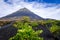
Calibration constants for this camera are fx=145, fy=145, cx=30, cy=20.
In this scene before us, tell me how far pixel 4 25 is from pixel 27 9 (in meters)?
0.51

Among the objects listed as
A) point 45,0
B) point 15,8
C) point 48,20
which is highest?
point 45,0

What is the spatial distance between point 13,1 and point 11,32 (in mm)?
570

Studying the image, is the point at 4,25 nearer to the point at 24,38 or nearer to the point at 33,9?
the point at 33,9

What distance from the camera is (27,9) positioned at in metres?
2.69

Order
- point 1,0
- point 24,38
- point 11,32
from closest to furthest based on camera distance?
point 24,38 → point 11,32 → point 1,0

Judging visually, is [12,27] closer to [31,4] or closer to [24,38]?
[31,4]

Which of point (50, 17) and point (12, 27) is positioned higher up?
point (50, 17)

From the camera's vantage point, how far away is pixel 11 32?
2396mm

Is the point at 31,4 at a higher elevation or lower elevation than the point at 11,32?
higher

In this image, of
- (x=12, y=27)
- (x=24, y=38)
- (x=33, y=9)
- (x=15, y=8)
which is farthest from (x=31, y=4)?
(x=24, y=38)

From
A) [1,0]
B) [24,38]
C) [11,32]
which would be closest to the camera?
[24,38]

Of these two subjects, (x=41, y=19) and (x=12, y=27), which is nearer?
(x=12, y=27)

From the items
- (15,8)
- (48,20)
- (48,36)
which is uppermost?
(15,8)

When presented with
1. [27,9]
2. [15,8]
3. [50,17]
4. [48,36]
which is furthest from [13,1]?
[48,36]
